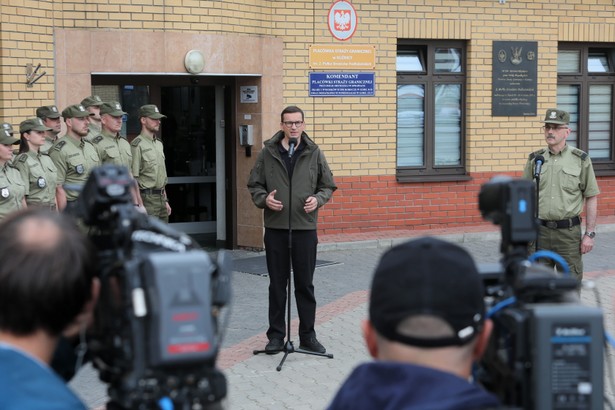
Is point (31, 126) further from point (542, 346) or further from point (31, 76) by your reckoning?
point (542, 346)

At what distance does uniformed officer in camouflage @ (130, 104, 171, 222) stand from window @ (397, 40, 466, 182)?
3.75 m

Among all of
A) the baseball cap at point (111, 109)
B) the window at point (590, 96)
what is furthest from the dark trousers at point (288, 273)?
the window at point (590, 96)

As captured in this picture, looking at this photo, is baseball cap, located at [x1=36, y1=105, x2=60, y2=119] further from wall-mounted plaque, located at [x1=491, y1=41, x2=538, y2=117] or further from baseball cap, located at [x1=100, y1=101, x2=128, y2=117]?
wall-mounted plaque, located at [x1=491, y1=41, x2=538, y2=117]

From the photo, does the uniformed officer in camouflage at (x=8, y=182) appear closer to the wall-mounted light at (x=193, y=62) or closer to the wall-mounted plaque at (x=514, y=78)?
the wall-mounted light at (x=193, y=62)

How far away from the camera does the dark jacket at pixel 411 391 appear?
2.17 meters

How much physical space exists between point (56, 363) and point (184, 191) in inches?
467

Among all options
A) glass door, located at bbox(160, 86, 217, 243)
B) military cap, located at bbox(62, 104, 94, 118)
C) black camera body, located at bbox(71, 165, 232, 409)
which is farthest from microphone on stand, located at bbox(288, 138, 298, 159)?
glass door, located at bbox(160, 86, 217, 243)

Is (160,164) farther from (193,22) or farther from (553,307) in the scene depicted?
(553,307)

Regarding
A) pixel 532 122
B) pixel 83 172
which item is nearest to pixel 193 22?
pixel 83 172

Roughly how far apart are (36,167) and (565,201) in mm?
4884

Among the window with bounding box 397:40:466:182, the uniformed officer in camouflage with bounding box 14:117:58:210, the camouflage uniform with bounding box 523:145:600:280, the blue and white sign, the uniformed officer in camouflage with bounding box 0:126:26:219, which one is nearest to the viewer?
the camouflage uniform with bounding box 523:145:600:280

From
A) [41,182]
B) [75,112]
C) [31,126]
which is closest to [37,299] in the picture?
[41,182]

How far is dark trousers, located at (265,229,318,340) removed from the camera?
8.31m

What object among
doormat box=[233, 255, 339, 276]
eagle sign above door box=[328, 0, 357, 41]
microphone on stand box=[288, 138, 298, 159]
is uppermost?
eagle sign above door box=[328, 0, 357, 41]
